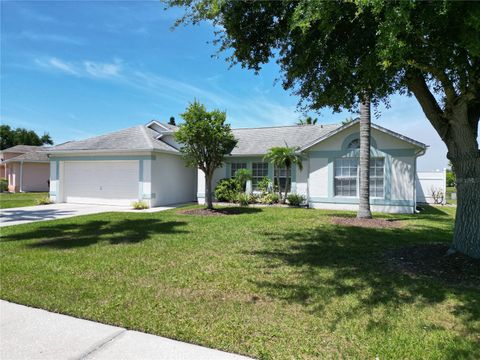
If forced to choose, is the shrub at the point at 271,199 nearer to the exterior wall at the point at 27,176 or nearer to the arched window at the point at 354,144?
the arched window at the point at 354,144

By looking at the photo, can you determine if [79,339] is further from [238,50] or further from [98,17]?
[98,17]

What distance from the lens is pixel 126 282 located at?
212 inches

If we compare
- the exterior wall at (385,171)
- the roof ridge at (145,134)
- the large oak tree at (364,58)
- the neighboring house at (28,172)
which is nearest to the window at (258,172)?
the exterior wall at (385,171)

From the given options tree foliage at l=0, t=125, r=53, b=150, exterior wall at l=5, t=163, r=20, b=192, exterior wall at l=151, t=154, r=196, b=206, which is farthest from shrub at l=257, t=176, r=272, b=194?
tree foliage at l=0, t=125, r=53, b=150

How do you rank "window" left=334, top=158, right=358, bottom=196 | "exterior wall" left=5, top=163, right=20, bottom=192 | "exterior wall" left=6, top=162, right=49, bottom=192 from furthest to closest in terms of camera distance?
"exterior wall" left=5, top=163, right=20, bottom=192 < "exterior wall" left=6, top=162, right=49, bottom=192 < "window" left=334, top=158, right=358, bottom=196

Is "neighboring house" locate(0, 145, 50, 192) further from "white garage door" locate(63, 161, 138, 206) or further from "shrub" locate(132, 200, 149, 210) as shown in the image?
"shrub" locate(132, 200, 149, 210)

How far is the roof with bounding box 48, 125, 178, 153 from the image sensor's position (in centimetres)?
1772

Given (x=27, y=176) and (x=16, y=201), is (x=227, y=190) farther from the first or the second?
(x=27, y=176)

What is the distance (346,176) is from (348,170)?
1.03 ft

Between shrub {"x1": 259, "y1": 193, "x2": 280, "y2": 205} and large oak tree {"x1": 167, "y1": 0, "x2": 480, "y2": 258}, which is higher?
large oak tree {"x1": 167, "y1": 0, "x2": 480, "y2": 258}

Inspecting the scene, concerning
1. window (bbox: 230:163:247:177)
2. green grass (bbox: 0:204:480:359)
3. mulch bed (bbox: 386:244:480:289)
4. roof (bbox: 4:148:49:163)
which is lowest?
green grass (bbox: 0:204:480:359)

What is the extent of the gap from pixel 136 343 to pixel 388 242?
7049 millimetres

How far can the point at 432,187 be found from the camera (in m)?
22.1

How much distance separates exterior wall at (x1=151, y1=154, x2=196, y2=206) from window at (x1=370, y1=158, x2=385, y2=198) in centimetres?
1081
